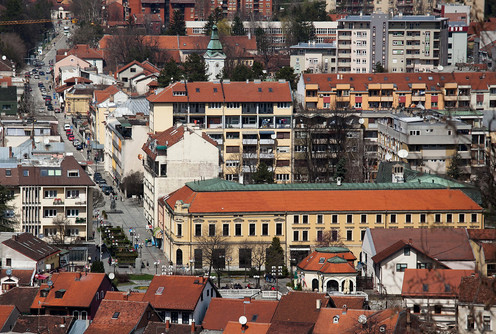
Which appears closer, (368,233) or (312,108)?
(368,233)

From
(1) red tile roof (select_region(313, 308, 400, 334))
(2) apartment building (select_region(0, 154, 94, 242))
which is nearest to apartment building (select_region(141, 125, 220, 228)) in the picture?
(2) apartment building (select_region(0, 154, 94, 242))

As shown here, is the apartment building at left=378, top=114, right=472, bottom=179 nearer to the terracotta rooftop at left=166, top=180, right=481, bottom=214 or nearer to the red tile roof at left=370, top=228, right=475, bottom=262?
the terracotta rooftop at left=166, top=180, right=481, bottom=214

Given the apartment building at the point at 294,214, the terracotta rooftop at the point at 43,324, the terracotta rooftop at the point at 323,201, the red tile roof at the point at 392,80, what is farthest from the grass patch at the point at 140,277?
the red tile roof at the point at 392,80

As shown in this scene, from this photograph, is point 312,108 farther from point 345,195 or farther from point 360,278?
point 360,278

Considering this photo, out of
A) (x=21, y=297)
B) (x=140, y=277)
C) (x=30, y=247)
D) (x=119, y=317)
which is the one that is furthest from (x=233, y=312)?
(x=30, y=247)

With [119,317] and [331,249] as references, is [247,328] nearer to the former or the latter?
[119,317]

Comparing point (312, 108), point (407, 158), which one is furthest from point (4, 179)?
point (312, 108)
